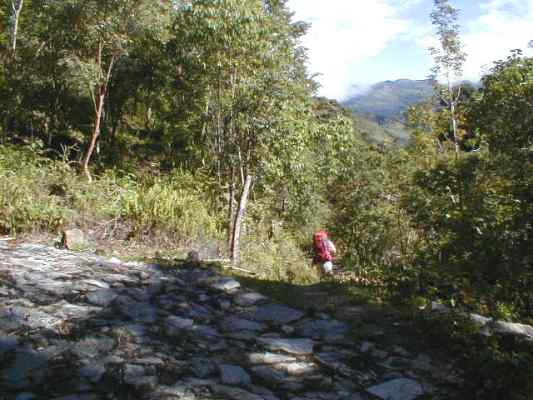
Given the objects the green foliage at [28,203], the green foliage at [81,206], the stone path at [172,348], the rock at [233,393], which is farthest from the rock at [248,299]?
the green foliage at [28,203]

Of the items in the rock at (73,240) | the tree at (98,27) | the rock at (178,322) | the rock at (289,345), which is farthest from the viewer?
the tree at (98,27)

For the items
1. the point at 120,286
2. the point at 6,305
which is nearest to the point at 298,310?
the point at 120,286

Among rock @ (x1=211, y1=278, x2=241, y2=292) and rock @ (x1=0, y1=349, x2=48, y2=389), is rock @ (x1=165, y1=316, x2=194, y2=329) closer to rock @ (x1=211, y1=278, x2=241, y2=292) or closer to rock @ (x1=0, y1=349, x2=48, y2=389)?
rock @ (x1=211, y1=278, x2=241, y2=292)

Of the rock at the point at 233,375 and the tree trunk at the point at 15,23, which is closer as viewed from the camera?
the rock at the point at 233,375

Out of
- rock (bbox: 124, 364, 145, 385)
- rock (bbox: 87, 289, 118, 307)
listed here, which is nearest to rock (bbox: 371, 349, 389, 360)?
rock (bbox: 124, 364, 145, 385)

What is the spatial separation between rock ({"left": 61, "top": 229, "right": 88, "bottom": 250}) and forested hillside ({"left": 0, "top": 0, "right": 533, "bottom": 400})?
0.37 metres

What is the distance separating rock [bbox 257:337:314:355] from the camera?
368 cm

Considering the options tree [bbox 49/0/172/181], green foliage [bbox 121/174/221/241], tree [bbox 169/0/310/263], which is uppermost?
tree [bbox 49/0/172/181]

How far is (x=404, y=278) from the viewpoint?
5.14 meters

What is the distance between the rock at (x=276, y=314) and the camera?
4395 mm

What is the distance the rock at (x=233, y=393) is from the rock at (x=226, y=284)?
7.33 ft

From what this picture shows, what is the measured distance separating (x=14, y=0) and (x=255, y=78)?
534 inches

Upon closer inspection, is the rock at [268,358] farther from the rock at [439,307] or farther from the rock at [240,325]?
the rock at [439,307]

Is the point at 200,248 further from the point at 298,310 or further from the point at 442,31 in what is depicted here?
the point at 442,31
